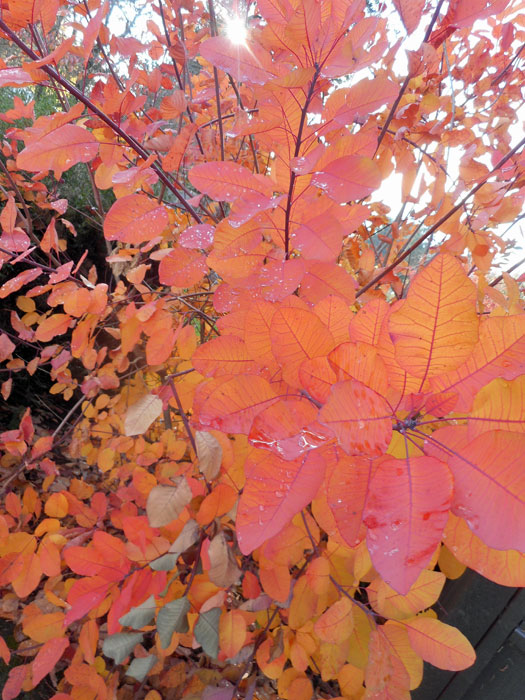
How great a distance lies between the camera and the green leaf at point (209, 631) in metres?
0.72

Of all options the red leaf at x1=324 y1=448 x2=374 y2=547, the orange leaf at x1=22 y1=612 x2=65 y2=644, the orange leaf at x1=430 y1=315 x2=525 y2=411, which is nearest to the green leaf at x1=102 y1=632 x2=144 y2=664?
the orange leaf at x1=22 y1=612 x2=65 y2=644

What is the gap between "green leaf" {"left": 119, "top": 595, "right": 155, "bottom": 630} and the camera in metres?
0.70

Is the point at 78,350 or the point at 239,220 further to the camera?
the point at 78,350

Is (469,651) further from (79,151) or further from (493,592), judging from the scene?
(79,151)

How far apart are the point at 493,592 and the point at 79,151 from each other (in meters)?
1.46

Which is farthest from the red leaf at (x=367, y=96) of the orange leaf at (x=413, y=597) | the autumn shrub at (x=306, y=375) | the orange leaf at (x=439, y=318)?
the orange leaf at (x=413, y=597)

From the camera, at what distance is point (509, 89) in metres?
1.37

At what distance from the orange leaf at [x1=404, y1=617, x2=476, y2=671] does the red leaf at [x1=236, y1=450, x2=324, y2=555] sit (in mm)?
452

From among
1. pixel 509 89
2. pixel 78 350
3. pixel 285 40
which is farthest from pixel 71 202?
pixel 285 40

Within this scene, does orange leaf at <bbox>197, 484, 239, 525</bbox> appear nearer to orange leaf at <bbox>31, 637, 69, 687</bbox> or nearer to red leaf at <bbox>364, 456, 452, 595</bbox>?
red leaf at <bbox>364, 456, 452, 595</bbox>

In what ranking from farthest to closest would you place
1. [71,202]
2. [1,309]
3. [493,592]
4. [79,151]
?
[71,202] → [1,309] → [493,592] → [79,151]

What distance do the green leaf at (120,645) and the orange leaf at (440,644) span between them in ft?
1.68

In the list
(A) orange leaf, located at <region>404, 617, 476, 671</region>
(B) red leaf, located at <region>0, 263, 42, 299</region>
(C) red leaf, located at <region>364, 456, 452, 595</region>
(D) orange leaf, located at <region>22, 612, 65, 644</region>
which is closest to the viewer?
(C) red leaf, located at <region>364, 456, 452, 595</region>

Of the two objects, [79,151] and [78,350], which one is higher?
[79,151]
